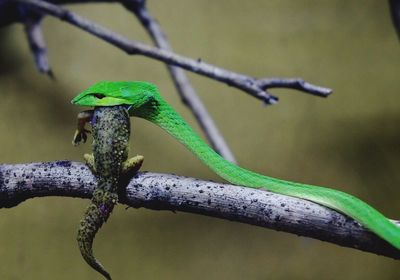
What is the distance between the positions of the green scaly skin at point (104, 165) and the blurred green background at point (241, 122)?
105 cm

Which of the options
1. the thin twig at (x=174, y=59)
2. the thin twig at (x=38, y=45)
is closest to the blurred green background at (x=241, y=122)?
the thin twig at (x=38, y=45)

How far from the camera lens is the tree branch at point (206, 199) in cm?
117

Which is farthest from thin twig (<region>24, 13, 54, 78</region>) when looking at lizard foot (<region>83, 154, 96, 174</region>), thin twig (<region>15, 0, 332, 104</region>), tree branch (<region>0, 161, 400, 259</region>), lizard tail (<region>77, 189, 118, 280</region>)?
lizard tail (<region>77, 189, 118, 280</region>)

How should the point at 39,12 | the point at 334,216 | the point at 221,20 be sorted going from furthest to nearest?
the point at 221,20
the point at 39,12
the point at 334,216

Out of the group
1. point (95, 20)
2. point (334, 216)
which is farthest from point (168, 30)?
point (334, 216)

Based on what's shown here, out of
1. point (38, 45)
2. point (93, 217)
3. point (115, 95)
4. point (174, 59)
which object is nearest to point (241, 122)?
point (174, 59)

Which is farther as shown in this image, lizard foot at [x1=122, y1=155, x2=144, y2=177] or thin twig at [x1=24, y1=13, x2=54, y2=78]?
thin twig at [x1=24, y1=13, x2=54, y2=78]

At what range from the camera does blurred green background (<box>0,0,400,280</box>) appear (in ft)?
7.48

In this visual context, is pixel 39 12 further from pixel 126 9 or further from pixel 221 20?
pixel 221 20

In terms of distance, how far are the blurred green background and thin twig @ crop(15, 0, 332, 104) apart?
0.33 metres

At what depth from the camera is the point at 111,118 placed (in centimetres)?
127

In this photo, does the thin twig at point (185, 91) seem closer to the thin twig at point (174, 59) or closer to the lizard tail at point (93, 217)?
the thin twig at point (174, 59)

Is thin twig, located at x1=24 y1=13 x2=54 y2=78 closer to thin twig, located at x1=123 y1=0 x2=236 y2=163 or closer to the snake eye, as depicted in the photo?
thin twig, located at x1=123 y1=0 x2=236 y2=163

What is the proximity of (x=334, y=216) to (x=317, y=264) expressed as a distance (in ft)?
3.96
